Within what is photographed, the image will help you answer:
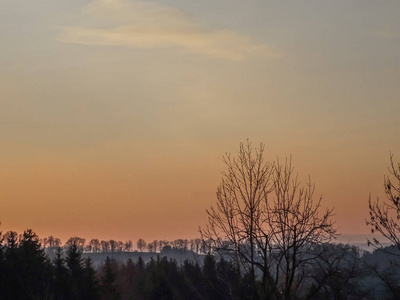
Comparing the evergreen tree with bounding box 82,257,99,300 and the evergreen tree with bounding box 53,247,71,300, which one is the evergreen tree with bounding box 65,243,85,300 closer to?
the evergreen tree with bounding box 82,257,99,300

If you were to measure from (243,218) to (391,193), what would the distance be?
437 cm

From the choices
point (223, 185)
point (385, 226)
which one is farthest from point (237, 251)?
point (385, 226)

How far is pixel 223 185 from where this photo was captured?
20.1 metres

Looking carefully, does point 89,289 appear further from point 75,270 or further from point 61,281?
point 61,281

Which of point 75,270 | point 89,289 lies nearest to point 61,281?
point 89,289

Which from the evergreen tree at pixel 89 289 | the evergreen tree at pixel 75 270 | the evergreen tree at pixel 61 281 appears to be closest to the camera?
the evergreen tree at pixel 61 281

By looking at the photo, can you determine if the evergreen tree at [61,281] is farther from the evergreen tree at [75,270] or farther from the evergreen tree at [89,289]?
the evergreen tree at [89,289]

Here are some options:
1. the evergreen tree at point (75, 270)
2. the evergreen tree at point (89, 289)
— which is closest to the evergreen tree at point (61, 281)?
the evergreen tree at point (75, 270)

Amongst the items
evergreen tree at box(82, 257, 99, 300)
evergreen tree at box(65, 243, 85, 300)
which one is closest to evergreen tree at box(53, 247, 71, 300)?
evergreen tree at box(65, 243, 85, 300)

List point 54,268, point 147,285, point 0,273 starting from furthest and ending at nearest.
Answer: point 147,285 → point 54,268 → point 0,273

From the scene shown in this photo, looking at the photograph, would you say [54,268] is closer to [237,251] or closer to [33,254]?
[33,254]

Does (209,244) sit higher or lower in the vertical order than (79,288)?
lower

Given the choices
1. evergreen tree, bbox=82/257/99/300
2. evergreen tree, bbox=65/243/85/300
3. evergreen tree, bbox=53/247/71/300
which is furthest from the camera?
evergreen tree, bbox=82/257/99/300

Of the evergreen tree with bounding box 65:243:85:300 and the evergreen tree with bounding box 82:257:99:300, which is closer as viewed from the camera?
the evergreen tree with bounding box 65:243:85:300
